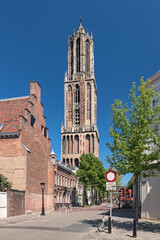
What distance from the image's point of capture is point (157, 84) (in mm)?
21953

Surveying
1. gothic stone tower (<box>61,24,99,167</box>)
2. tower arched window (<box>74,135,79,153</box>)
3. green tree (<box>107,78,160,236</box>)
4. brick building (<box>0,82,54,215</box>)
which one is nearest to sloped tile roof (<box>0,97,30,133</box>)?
brick building (<box>0,82,54,215</box>)

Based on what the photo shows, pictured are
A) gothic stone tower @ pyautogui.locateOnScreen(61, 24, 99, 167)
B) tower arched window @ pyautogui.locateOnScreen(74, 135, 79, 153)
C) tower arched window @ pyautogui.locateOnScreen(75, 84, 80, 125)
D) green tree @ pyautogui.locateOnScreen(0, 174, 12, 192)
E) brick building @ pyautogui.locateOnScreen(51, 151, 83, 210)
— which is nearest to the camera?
green tree @ pyautogui.locateOnScreen(0, 174, 12, 192)

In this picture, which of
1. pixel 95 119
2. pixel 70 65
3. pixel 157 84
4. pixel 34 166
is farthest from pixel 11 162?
pixel 70 65

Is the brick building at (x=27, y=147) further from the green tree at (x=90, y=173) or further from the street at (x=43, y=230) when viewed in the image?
the green tree at (x=90, y=173)

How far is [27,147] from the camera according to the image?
1210 inches

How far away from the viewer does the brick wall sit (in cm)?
2438

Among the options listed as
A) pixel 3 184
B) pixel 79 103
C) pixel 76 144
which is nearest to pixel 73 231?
pixel 3 184

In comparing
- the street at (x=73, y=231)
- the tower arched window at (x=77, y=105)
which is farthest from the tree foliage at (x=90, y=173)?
the street at (x=73, y=231)

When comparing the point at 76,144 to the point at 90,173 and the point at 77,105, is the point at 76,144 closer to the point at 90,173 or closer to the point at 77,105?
the point at 77,105

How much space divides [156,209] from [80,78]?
85510 mm

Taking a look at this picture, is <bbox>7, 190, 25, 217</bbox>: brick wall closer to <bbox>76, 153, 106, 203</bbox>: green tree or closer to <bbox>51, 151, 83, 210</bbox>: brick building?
<bbox>51, 151, 83, 210</bbox>: brick building

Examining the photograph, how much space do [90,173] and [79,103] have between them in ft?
154

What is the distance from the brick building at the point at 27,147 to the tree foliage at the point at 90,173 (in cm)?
2109

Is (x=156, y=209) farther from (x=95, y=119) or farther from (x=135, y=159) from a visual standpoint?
(x=95, y=119)
